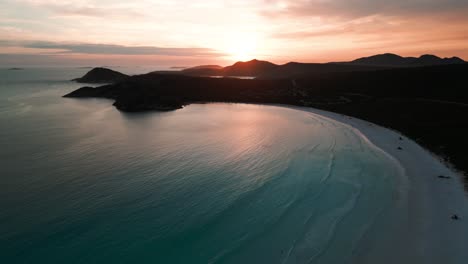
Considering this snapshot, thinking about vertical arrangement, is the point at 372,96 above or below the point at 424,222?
above

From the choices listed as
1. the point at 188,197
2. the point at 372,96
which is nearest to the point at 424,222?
the point at 188,197

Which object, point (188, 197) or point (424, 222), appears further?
point (188, 197)

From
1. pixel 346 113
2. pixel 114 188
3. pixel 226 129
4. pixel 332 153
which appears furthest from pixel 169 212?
pixel 346 113

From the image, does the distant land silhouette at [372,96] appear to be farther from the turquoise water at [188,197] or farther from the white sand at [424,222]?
the turquoise water at [188,197]

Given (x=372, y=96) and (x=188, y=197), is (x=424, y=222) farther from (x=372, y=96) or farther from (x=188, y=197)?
(x=372, y=96)

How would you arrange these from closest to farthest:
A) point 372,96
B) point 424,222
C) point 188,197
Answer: point 424,222 < point 188,197 < point 372,96

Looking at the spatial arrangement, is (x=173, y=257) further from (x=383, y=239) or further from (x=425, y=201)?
(x=425, y=201)
